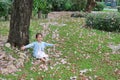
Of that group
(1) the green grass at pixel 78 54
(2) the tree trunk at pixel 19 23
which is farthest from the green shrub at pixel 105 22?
(2) the tree trunk at pixel 19 23

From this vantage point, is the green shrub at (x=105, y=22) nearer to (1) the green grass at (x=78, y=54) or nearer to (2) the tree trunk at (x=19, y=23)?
(1) the green grass at (x=78, y=54)

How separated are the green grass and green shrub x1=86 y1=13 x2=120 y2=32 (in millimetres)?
758

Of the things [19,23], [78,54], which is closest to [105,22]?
[78,54]

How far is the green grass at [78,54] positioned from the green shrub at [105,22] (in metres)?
0.76

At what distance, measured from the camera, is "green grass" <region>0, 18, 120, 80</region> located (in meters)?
9.54

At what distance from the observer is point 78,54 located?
1181 centimetres

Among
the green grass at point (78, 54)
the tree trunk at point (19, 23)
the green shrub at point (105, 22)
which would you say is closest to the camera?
the green grass at point (78, 54)

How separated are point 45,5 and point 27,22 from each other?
1353 centimetres

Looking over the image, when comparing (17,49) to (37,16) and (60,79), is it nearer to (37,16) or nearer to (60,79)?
(60,79)

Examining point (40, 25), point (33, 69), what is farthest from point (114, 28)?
point (33, 69)

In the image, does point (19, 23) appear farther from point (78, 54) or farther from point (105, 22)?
point (105, 22)

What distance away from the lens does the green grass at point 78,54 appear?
954 cm

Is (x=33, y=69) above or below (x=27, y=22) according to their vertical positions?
below

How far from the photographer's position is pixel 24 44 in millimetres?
11633
